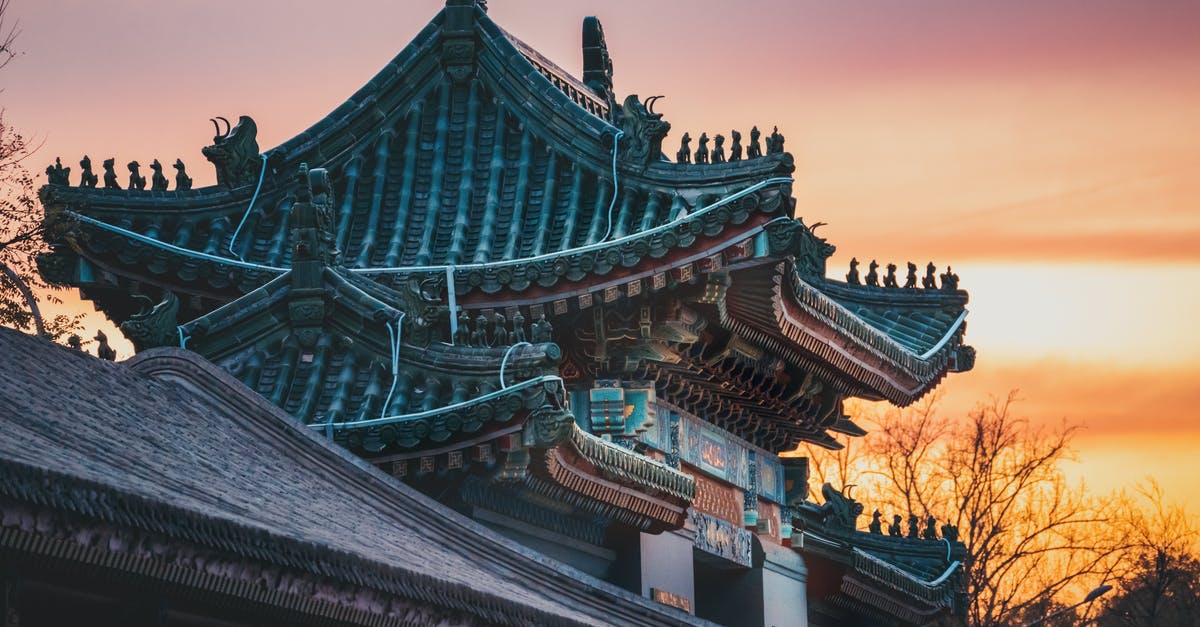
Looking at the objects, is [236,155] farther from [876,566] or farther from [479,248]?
[876,566]

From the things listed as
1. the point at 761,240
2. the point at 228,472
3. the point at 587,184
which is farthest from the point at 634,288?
the point at 228,472

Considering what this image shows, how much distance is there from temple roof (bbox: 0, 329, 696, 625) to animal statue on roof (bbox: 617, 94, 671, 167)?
6846mm

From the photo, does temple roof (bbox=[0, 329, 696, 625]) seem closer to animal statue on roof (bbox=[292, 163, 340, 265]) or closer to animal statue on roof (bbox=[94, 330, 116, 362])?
A: animal statue on roof (bbox=[94, 330, 116, 362])

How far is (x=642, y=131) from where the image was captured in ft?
67.1

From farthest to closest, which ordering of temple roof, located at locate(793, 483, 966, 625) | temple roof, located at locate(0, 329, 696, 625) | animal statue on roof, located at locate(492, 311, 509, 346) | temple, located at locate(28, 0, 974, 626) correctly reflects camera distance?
temple roof, located at locate(793, 483, 966, 625) < animal statue on roof, located at locate(492, 311, 509, 346) < temple, located at locate(28, 0, 974, 626) < temple roof, located at locate(0, 329, 696, 625)

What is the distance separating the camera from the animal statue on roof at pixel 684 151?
20297 mm

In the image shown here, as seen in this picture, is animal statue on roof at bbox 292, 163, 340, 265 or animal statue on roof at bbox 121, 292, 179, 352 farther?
animal statue on roof at bbox 292, 163, 340, 265

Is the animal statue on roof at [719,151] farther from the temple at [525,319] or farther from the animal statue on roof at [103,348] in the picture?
the animal statue on roof at [103,348]

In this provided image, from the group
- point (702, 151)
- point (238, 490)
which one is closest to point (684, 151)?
point (702, 151)

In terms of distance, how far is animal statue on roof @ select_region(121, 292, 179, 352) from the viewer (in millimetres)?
16375

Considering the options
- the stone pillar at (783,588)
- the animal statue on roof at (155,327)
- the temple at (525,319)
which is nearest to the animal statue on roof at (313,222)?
the temple at (525,319)

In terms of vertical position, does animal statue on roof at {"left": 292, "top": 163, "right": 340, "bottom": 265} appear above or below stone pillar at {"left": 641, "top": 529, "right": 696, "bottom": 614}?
above

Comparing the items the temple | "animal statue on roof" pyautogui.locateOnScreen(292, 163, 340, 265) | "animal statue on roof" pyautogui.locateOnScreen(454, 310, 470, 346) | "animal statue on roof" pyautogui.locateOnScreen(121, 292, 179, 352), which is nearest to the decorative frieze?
the temple

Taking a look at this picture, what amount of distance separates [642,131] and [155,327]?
5.85 m
